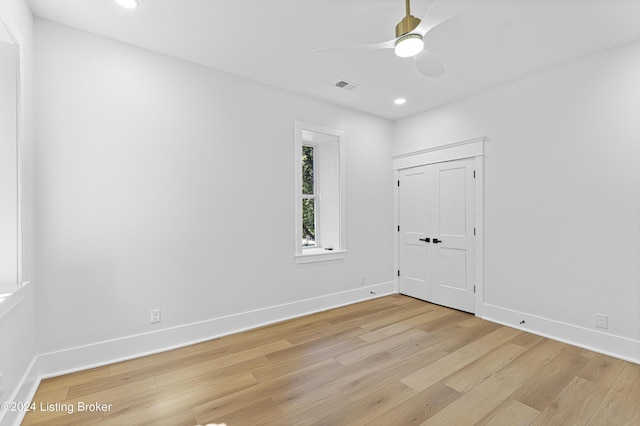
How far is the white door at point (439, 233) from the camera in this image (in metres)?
3.86

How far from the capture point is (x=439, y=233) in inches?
165

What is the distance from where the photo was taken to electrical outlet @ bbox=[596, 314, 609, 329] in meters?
2.75

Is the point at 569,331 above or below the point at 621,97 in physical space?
below

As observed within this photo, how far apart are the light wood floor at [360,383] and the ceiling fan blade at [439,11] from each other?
2.44 meters

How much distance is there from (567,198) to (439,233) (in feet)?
4.98

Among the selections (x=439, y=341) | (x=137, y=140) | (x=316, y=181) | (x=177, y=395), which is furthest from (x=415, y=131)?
(x=177, y=395)

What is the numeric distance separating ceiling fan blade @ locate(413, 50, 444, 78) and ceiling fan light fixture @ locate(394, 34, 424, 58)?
0.17 m

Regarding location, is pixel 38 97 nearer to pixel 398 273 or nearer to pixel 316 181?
pixel 316 181

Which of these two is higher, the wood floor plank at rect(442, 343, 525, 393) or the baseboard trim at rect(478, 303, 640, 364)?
the baseboard trim at rect(478, 303, 640, 364)

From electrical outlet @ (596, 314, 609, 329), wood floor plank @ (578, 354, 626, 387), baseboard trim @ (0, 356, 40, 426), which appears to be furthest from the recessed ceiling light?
electrical outlet @ (596, 314, 609, 329)

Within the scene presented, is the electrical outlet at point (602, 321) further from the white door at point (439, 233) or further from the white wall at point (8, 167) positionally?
the white wall at point (8, 167)

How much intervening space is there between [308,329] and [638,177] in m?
3.46

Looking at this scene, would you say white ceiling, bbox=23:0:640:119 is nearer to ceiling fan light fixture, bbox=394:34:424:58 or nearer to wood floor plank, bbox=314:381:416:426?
ceiling fan light fixture, bbox=394:34:424:58

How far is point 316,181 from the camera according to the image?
454 centimetres
